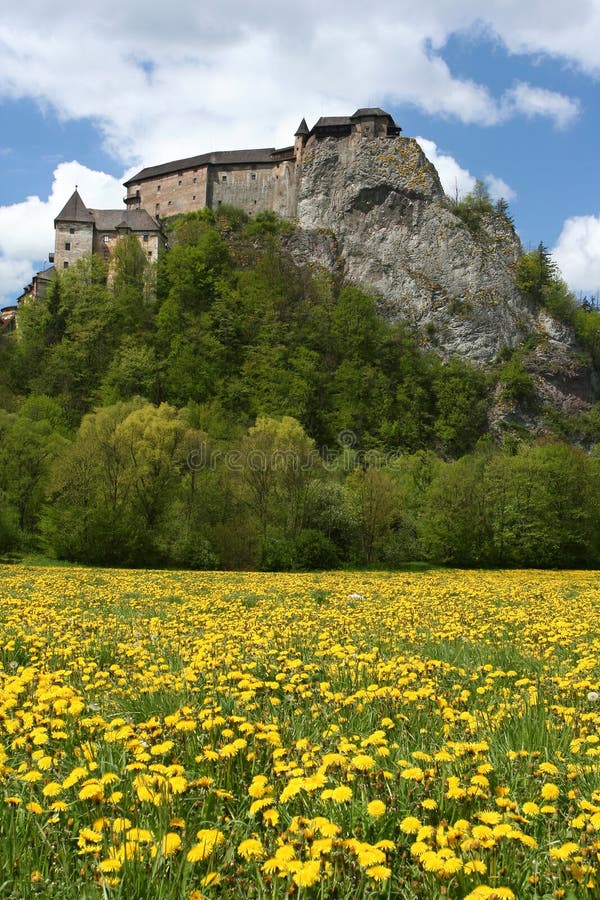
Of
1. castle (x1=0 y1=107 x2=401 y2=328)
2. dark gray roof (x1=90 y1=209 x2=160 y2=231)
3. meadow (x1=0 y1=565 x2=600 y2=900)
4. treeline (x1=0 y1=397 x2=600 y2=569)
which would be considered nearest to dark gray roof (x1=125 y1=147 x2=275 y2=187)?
castle (x1=0 y1=107 x2=401 y2=328)

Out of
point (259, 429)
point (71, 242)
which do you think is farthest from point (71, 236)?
point (259, 429)

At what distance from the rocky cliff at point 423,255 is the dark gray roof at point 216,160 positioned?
11.7m

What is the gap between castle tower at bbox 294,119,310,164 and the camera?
119 m

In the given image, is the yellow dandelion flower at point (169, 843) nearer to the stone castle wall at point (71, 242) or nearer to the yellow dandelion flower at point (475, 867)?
the yellow dandelion flower at point (475, 867)

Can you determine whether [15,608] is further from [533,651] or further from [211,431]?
[211,431]

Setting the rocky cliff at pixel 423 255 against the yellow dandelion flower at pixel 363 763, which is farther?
the rocky cliff at pixel 423 255

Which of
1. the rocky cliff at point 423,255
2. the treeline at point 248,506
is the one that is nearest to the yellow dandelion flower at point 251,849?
the treeline at point 248,506

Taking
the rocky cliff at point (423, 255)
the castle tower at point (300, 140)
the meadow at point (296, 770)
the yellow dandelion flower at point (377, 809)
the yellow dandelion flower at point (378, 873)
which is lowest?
the meadow at point (296, 770)

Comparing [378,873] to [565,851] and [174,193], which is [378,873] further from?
[174,193]

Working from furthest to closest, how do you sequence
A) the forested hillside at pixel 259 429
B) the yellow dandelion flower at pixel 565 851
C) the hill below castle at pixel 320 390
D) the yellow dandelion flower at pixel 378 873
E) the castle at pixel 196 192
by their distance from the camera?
the castle at pixel 196 192 → the hill below castle at pixel 320 390 → the forested hillside at pixel 259 429 → the yellow dandelion flower at pixel 565 851 → the yellow dandelion flower at pixel 378 873

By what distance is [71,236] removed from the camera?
11550 centimetres

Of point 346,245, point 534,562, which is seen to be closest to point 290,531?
point 534,562

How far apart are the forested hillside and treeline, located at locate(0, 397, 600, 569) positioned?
15cm

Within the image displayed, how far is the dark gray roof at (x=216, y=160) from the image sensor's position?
402ft
